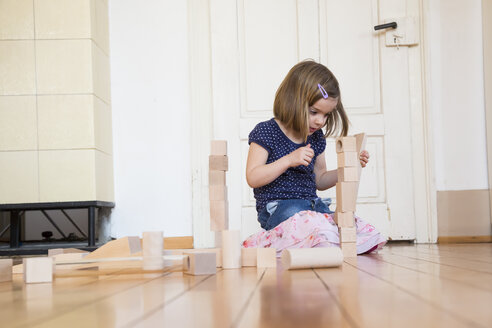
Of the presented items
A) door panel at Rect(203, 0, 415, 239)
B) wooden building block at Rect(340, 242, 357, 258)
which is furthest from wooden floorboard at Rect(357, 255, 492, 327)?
door panel at Rect(203, 0, 415, 239)

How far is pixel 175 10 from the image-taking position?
129 inches

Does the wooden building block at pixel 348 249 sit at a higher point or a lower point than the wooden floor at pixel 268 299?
lower

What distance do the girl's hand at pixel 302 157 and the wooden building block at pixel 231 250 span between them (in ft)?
1.30

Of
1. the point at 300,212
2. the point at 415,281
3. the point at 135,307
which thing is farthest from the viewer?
the point at 300,212

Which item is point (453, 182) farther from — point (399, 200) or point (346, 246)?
point (346, 246)

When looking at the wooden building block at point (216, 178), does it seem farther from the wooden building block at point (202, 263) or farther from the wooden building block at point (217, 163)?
the wooden building block at point (202, 263)

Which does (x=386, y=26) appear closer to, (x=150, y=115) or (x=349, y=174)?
(x=150, y=115)

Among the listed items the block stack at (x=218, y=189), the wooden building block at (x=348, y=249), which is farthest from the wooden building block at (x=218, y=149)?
the wooden building block at (x=348, y=249)

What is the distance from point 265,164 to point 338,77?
1.18 metres

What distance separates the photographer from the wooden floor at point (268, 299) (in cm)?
69

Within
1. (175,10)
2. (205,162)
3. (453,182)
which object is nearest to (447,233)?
(453,182)

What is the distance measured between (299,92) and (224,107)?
1.16 m

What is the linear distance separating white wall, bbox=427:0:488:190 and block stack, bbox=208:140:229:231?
172 centimetres

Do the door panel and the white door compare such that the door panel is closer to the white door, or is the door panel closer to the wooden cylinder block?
the white door
